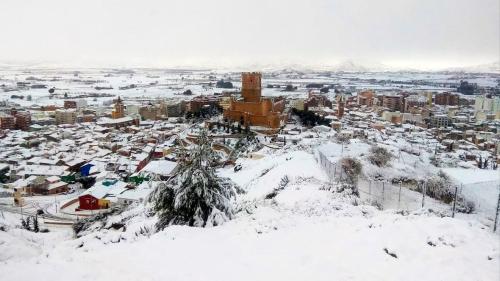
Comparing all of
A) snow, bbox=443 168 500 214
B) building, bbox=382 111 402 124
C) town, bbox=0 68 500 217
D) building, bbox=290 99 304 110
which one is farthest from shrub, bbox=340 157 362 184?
building, bbox=290 99 304 110

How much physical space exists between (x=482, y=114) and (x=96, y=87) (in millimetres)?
59336

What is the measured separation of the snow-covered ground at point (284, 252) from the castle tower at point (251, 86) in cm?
2576

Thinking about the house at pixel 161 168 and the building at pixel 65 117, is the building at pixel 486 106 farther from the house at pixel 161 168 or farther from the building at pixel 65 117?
the building at pixel 65 117

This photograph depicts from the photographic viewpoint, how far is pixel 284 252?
5.02 m

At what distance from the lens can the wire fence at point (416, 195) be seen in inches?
418

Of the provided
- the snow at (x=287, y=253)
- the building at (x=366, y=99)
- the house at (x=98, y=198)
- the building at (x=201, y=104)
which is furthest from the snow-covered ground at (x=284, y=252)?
the building at (x=366, y=99)

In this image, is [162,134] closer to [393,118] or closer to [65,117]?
[65,117]

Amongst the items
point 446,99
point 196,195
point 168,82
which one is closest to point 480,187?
point 196,195

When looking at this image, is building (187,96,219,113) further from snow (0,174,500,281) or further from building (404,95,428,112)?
snow (0,174,500,281)

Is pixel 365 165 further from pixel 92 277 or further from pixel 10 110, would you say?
pixel 10 110

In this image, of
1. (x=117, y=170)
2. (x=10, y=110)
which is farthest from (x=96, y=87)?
(x=117, y=170)

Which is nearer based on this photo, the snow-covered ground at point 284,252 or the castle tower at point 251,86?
the snow-covered ground at point 284,252

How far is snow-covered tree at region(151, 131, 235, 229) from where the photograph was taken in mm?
6949

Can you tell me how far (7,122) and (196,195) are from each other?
33111 mm
